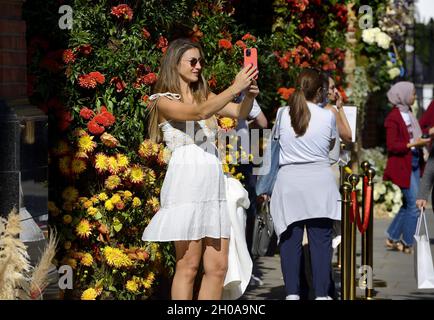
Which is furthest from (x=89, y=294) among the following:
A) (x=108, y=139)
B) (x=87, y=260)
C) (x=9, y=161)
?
(x=9, y=161)

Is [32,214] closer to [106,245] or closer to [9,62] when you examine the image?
[9,62]

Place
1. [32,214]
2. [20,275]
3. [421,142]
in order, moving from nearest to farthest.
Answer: [20,275], [32,214], [421,142]

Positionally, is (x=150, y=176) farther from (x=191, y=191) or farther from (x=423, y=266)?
(x=423, y=266)

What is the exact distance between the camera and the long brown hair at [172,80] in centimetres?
593

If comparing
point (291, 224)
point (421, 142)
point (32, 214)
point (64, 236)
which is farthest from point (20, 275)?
point (421, 142)

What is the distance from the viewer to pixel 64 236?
6941 mm

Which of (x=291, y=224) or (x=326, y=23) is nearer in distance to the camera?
(x=291, y=224)

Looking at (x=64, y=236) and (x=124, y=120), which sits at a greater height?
(x=124, y=120)

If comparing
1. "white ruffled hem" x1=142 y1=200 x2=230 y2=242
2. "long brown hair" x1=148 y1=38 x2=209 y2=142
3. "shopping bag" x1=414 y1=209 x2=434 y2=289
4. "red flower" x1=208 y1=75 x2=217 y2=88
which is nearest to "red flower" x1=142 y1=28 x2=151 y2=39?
"red flower" x1=208 y1=75 x2=217 y2=88

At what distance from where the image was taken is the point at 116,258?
22.7 ft

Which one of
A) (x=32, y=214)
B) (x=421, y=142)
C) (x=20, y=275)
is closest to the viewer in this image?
(x=20, y=275)

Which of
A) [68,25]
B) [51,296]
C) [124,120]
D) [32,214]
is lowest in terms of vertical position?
[51,296]

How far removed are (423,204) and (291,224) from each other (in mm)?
938

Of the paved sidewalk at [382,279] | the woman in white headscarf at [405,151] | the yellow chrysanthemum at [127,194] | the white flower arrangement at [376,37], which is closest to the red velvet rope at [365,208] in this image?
the paved sidewalk at [382,279]
